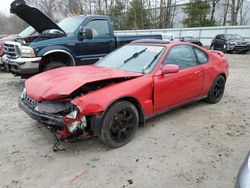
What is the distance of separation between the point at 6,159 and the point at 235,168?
309 centimetres

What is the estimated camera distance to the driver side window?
25.4 feet

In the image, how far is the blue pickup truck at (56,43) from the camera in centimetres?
664

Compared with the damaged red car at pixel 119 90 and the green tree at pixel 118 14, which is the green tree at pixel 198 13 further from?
the damaged red car at pixel 119 90

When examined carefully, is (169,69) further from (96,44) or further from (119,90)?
(96,44)

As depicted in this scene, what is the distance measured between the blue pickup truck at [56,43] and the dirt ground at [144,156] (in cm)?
198

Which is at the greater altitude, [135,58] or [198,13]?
[198,13]

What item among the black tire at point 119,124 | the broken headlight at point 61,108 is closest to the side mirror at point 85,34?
the black tire at point 119,124

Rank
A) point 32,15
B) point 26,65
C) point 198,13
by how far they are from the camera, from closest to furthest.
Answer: point 26,65, point 32,15, point 198,13

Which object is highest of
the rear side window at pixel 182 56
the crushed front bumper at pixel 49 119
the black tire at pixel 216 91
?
the rear side window at pixel 182 56

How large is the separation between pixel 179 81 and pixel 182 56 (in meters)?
0.60

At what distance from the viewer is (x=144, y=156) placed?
144 inches

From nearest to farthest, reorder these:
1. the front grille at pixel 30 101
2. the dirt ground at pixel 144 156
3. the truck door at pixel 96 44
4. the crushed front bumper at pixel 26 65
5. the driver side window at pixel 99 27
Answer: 1. the dirt ground at pixel 144 156
2. the front grille at pixel 30 101
3. the crushed front bumper at pixel 26 65
4. the truck door at pixel 96 44
5. the driver side window at pixel 99 27

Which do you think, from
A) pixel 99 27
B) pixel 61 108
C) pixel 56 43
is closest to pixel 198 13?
pixel 99 27

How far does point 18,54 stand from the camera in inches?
265
